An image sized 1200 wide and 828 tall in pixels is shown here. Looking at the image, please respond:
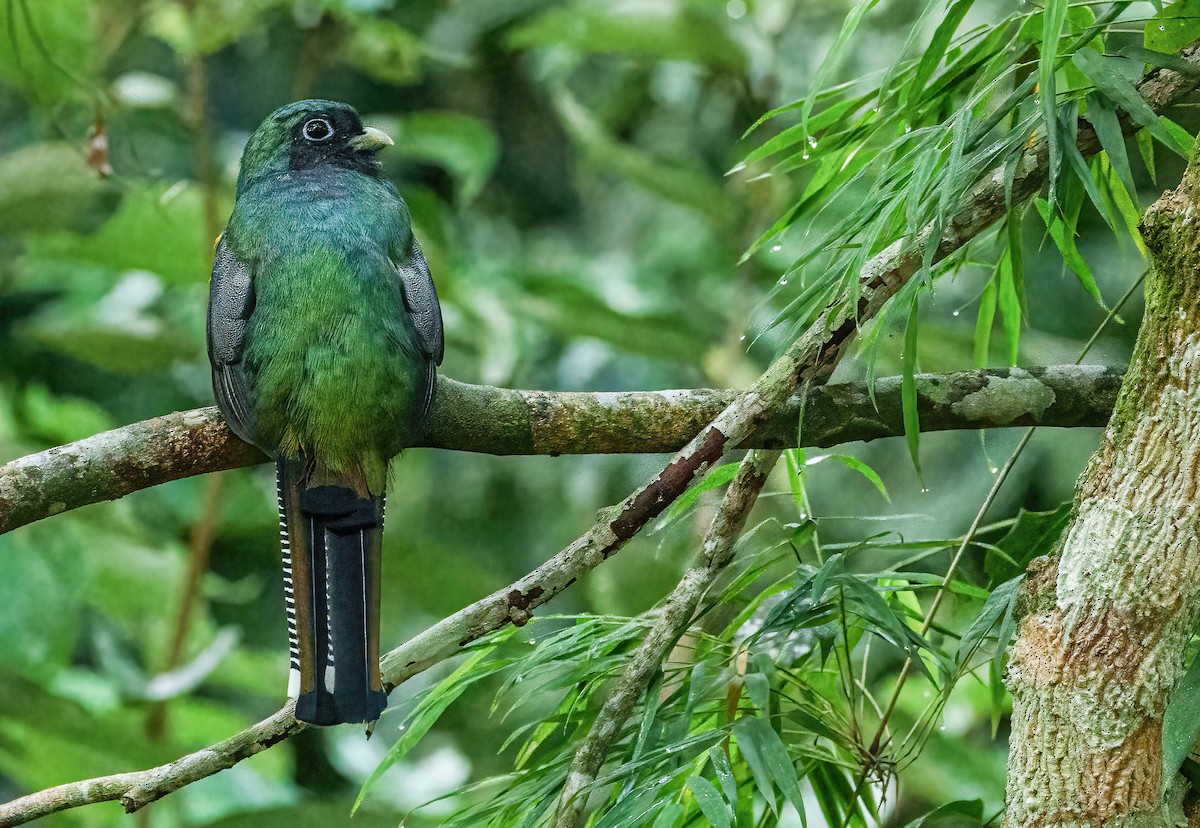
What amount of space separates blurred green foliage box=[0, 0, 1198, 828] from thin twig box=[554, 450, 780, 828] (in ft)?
0.67

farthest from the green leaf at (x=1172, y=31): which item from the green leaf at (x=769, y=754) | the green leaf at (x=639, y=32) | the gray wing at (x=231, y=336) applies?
the green leaf at (x=639, y=32)

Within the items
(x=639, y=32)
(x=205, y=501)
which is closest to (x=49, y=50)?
(x=205, y=501)

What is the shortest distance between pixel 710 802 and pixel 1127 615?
1.10 feet

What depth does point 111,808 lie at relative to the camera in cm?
Answer: 261

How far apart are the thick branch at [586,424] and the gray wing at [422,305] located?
58 mm

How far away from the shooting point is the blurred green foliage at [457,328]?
2.35 m

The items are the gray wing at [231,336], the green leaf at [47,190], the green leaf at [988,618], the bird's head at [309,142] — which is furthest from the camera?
the green leaf at [47,190]

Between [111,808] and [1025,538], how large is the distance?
2.05m

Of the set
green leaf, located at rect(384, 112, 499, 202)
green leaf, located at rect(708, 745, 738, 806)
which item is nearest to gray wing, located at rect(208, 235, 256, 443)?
green leaf, located at rect(708, 745, 738, 806)

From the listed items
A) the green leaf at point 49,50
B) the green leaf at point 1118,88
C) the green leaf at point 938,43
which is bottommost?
the green leaf at point 1118,88

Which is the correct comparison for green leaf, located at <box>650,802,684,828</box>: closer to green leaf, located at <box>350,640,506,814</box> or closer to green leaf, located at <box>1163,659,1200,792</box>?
green leaf, located at <box>350,640,506,814</box>

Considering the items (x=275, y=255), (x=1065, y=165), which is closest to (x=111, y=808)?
(x=275, y=255)

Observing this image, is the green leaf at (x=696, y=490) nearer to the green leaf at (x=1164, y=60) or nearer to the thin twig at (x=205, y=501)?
the green leaf at (x=1164, y=60)

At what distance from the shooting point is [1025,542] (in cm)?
131
